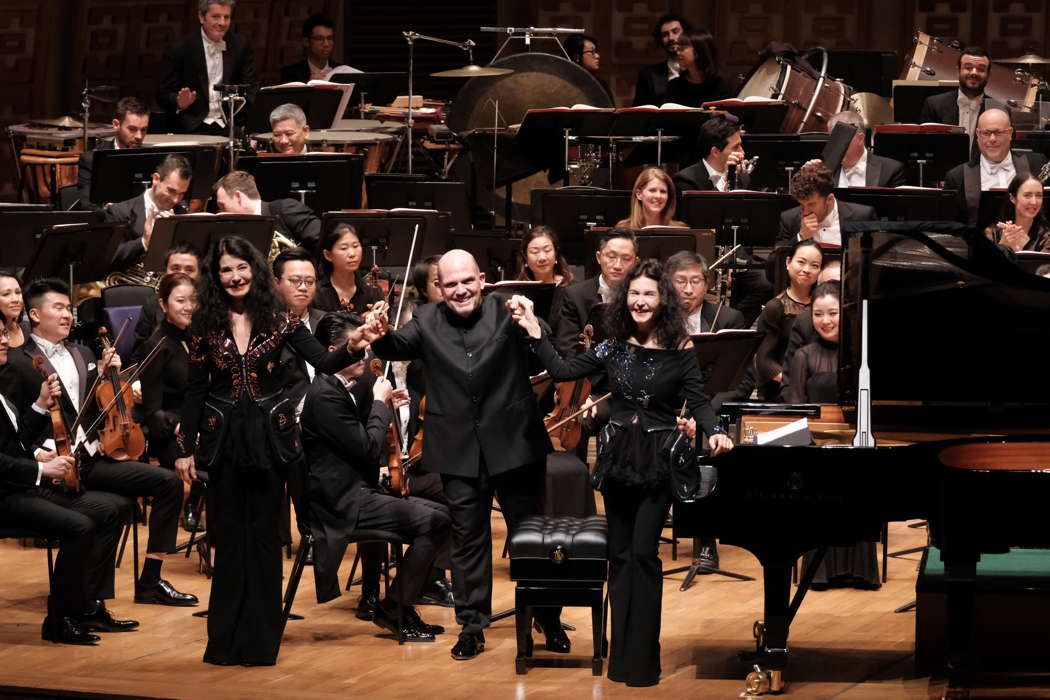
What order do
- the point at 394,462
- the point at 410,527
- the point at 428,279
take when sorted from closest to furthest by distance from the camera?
the point at 410,527
the point at 394,462
the point at 428,279

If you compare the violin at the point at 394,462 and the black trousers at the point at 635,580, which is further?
the violin at the point at 394,462

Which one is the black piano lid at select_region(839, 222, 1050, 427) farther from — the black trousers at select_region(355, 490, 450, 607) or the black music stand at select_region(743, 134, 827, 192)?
the black music stand at select_region(743, 134, 827, 192)

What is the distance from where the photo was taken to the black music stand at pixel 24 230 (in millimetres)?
7473

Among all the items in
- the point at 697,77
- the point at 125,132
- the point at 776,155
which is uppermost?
the point at 697,77

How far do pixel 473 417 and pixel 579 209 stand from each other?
297 centimetres

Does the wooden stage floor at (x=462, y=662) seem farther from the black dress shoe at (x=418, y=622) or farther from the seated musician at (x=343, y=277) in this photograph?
the seated musician at (x=343, y=277)

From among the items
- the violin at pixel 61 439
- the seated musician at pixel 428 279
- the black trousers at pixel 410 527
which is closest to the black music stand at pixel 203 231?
the seated musician at pixel 428 279

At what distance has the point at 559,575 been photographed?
5270 mm

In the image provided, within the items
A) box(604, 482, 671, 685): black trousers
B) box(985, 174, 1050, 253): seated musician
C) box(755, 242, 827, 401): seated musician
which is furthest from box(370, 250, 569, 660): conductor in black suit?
box(985, 174, 1050, 253): seated musician

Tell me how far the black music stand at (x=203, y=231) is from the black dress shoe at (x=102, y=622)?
1.85 metres

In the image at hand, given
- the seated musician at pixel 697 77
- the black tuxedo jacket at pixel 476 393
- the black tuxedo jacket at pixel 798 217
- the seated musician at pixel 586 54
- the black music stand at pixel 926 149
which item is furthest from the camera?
the seated musician at pixel 586 54

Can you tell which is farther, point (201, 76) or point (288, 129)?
point (201, 76)

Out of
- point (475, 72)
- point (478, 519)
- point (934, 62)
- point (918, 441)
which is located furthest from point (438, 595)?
point (934, 62)

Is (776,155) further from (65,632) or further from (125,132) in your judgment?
(65,632)
